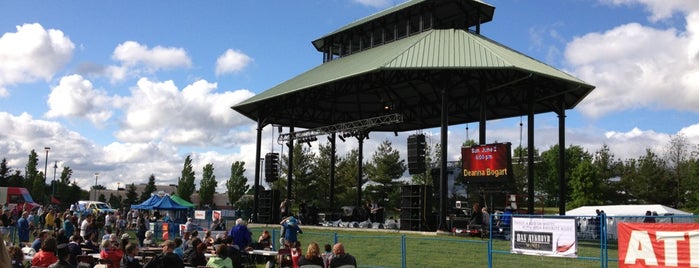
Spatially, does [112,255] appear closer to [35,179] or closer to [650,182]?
[650,182]

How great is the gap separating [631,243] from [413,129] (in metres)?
30.8

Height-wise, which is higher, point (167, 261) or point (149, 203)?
point (149, 203)

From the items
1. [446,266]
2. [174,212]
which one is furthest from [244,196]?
[446,266]

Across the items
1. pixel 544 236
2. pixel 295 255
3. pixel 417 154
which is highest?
pixel 417 154

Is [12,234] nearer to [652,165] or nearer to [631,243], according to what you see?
[631,243]

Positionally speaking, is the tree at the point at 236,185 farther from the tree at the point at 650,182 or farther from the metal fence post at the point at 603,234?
the metal fence post at the point at 603,234

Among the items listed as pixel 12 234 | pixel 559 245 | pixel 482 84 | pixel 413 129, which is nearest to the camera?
pixel 559 245

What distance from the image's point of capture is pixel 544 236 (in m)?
11.4

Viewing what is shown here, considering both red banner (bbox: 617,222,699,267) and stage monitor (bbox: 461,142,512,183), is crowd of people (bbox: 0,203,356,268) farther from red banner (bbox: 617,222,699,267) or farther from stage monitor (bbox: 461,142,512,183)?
stage monitor (bbox: 461,142,512,183)

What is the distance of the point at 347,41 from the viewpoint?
120 feet

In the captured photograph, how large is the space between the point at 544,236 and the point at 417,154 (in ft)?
51.4

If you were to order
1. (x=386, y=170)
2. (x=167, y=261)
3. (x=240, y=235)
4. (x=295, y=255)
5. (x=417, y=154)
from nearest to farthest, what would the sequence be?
(x=167, y=261) → (x=295, y=255) → (x=240, y=235) → (x=417, y=154) → (x=386, y=170)

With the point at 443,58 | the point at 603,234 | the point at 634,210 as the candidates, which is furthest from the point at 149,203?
the point at 634,210

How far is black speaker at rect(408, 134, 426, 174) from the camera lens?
27.0m
